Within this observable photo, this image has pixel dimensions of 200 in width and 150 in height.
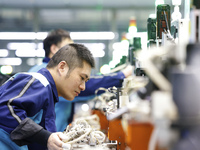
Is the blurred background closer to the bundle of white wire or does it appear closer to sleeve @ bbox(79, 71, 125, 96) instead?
sleeve @ bbox(79, 71, 125, 96)

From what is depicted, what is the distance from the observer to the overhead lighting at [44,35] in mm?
7191

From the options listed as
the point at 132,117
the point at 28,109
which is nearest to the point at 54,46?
the point at 28,109

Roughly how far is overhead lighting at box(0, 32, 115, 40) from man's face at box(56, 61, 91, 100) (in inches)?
208

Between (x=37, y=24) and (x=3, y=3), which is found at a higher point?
(x=3, y=3)

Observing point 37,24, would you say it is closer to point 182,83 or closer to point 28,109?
point 28,109

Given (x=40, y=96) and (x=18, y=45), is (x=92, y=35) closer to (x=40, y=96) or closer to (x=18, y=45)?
(x=18, y=45)

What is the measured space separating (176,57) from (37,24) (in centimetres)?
672

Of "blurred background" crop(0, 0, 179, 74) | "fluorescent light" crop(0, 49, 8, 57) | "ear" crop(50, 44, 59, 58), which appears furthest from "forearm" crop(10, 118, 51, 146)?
"fluorescent light" crop(0, 49, 8, 57)

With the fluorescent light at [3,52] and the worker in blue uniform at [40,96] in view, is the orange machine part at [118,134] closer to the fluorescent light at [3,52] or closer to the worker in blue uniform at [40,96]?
the worker in blue uniform at [40,96]

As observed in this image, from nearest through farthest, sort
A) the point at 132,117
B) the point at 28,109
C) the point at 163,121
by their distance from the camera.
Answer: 1. the point at 163,121
2. the point at 132,117
3. the point at 28,109

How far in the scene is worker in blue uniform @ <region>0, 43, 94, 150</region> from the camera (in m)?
1.65

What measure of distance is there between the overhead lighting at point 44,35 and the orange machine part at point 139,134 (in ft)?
21.3

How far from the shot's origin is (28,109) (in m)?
1.74

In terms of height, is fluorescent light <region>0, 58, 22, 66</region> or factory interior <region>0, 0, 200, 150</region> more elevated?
factory interior <region>0, 0, 200, 150</region>
